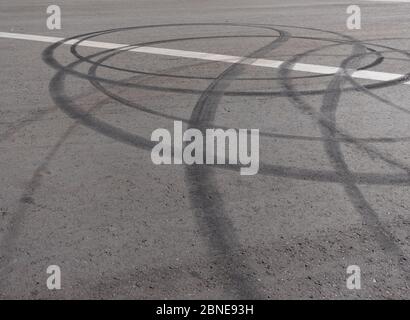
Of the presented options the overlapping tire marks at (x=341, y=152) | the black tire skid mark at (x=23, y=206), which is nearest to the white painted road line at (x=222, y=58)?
the overlapping tire marks at (x=341, y=152)

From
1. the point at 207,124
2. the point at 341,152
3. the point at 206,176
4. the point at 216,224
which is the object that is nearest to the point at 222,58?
the point at 207,124

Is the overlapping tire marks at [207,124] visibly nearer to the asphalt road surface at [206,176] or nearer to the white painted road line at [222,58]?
the asphalt road surface at [206,176]

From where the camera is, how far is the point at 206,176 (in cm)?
467

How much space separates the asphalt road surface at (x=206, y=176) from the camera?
11.1 feet

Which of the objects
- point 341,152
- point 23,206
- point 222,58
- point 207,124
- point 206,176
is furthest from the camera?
point 222,58

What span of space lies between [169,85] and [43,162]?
280 cm

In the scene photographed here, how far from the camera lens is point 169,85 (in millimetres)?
7309

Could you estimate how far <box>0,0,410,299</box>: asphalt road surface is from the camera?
11.1 ft

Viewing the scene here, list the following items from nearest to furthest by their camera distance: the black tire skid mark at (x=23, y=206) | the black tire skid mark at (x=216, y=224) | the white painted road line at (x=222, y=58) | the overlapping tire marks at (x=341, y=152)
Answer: the black tire skid mark at (x=216, y=224) → the black tire skid mark at (x=23, y=206) → the overlapping tire marks at (x=341, y=152) → the white painted road line at (x=222, y=58)

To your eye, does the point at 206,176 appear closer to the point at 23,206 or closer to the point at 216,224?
the point at 216,224

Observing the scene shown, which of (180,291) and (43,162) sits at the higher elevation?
(43,162)

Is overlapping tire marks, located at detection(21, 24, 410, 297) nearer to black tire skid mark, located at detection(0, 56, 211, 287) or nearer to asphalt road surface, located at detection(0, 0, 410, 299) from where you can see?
asphalt road surface, located at detection(0, 0, 410, 299)

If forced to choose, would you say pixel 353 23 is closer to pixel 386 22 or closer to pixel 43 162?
pixel 386 22
